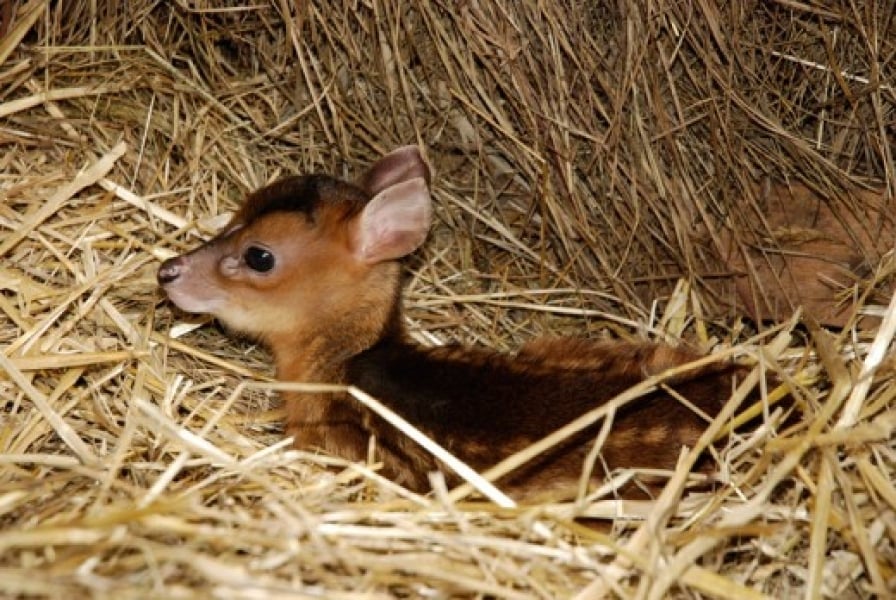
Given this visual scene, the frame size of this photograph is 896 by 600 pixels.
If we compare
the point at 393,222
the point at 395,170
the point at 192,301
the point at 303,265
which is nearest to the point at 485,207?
the point at 395,170

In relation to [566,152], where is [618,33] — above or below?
above

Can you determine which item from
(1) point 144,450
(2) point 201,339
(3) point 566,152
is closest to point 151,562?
(1) point 144,450

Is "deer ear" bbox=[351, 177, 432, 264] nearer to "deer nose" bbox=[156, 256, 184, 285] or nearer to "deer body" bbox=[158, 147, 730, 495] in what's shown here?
"deer body" bbox=[158, 147, 730, 495]

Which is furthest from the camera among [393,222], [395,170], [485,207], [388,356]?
[485,207]

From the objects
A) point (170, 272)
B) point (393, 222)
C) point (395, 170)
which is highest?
point (395, 170)

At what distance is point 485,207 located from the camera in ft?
18.2

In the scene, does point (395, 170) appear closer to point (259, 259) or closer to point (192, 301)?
point (259, 259)

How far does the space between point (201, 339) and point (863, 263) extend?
2801mm

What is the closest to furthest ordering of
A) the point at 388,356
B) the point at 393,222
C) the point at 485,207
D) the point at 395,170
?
the point at 388,356 < the point at 393,222 < the point at 395,170 < the point at 485,207

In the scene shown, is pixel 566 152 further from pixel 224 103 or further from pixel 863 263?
pixel 224 103

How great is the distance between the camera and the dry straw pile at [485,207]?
383cm

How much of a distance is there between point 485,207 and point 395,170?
0.68m

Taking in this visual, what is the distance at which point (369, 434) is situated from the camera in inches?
170

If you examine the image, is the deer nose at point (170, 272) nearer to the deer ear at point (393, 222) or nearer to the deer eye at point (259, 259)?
the deer eye at point (259, 259)
